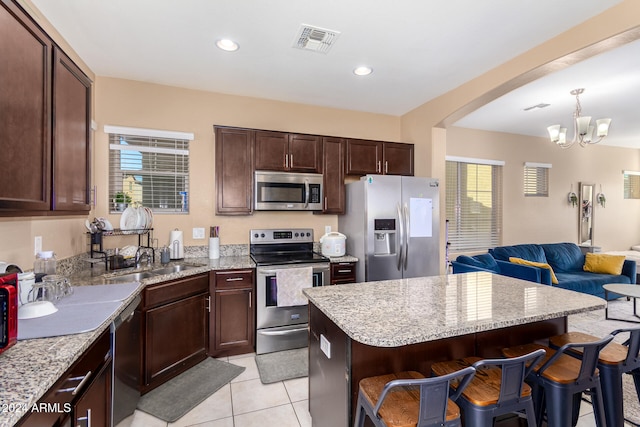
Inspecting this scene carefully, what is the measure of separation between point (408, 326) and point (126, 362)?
68.9 inches

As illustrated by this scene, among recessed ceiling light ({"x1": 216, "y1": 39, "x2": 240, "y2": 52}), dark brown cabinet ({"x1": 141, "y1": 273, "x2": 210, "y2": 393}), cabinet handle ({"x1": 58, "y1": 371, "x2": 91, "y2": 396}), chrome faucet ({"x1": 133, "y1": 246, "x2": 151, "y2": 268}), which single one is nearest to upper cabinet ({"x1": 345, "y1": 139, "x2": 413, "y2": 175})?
recessed ceiling light ({"x1": 216, "y1": 39, "x2": 240, "y2": 52})

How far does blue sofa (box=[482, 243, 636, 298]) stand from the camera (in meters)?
4.25

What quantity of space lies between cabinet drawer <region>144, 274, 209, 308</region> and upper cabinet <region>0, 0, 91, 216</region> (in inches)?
30.3

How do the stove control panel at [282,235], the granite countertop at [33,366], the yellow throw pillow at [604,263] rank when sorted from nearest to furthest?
the granite countertop at [33,366] < the stove control panel at [282,235] < the yellow throw pillow at [604,263]

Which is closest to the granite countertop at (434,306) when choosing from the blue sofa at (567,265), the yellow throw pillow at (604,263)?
the blue sofa at (567,265)

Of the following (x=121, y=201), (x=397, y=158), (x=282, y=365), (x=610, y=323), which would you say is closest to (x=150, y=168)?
(x=121, y=201)

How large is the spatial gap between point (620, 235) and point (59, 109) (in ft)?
29.6

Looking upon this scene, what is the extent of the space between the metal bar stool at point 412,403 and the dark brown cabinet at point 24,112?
1676 mm

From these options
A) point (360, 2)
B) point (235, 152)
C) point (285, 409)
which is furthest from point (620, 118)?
point (285, 409)

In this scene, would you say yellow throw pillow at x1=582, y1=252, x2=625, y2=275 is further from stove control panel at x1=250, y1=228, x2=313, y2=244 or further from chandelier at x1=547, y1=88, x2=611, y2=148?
stove control panel at x1=250, y1=228, x2=313, y2=244

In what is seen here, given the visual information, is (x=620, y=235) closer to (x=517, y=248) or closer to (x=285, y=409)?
(x=517, y=248)

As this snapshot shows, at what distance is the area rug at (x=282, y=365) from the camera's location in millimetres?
2543

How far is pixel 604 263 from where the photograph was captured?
471 centimetres

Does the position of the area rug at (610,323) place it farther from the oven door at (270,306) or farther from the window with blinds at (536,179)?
the oven door at (270,306)
